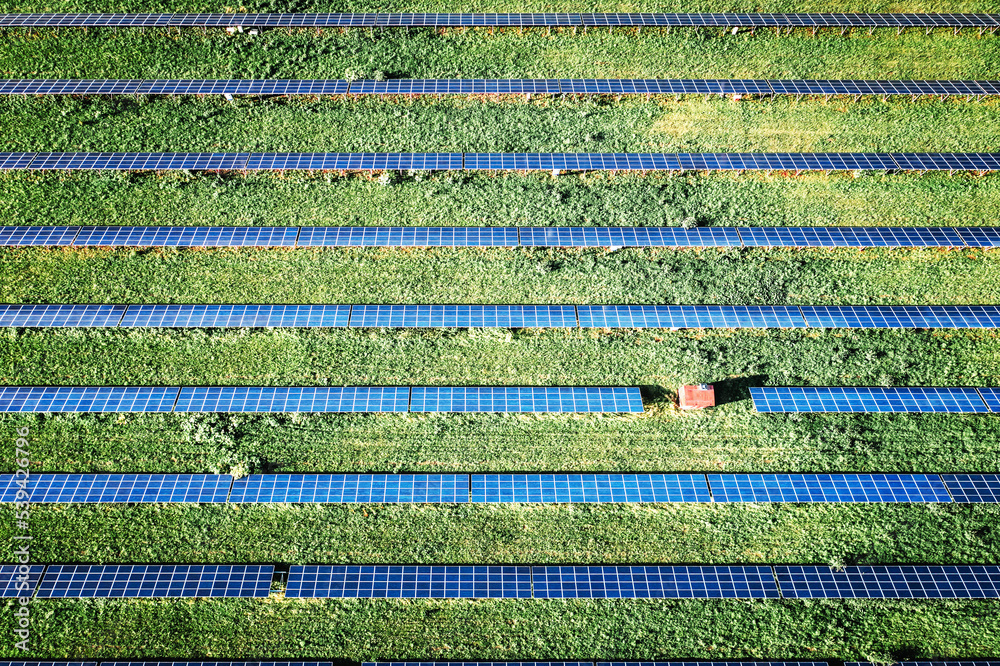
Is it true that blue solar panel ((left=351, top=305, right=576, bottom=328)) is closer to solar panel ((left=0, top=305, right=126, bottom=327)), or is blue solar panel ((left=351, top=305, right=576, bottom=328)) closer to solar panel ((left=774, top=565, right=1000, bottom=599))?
solar panel ((left=0, top=305, right=126, bottom=327))

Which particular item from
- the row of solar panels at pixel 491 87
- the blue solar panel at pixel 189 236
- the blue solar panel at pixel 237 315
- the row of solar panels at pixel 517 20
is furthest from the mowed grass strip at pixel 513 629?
the row of solar panels at pixel 517 20

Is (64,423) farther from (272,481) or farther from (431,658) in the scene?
(431,658)

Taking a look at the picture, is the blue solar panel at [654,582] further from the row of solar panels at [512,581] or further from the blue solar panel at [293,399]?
the blue solar panel at [293,399]

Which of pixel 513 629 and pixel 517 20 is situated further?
pixel 517 20

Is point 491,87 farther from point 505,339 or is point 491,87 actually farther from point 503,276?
point 505,339

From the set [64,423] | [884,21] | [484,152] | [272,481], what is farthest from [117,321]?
[884,21]

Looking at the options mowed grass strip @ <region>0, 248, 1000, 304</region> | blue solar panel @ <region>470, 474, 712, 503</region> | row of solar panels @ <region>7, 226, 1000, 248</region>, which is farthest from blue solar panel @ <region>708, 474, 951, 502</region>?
row of solar panels @ <region>7, 226, 1000, 248</region>

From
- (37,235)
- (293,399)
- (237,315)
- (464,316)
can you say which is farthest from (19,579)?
(464,316)
